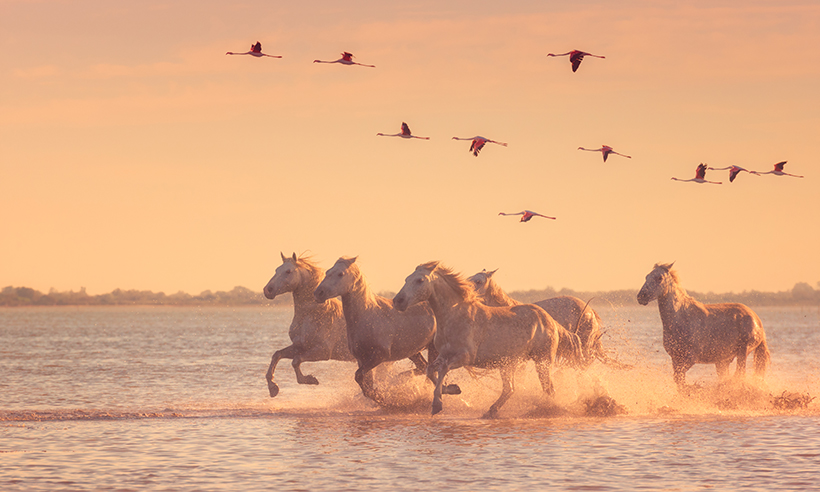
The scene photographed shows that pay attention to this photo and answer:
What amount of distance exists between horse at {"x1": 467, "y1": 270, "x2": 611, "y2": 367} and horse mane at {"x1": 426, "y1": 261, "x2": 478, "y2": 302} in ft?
5.22

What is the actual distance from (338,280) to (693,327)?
19.3 ft

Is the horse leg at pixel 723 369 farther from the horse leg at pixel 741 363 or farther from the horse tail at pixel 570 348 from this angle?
the horse tail at pixel 570 348

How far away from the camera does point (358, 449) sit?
36.3 ft

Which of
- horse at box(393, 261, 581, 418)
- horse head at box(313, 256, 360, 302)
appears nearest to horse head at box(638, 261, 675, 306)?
horse at box(393, 261, 581, 418)

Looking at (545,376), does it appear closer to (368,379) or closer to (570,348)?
(570,348)

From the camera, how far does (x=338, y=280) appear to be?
46.0 feet

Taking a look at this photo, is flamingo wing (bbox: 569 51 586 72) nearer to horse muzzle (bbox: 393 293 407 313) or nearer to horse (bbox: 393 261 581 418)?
horse (bbox: 393 261 581 418)

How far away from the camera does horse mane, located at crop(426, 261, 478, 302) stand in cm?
1364

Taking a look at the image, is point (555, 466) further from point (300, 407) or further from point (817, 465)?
point (300, 407)

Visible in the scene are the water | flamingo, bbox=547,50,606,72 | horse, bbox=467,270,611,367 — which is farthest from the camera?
horse, bbox=467,270,611,367

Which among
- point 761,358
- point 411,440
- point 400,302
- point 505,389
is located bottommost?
point 411,440

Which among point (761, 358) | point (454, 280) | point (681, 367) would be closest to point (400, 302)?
point (454, 280)

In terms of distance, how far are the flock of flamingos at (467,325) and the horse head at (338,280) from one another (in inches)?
0.6

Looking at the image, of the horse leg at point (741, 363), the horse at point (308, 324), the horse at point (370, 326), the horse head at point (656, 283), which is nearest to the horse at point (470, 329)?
the horse at point (370, 326)
